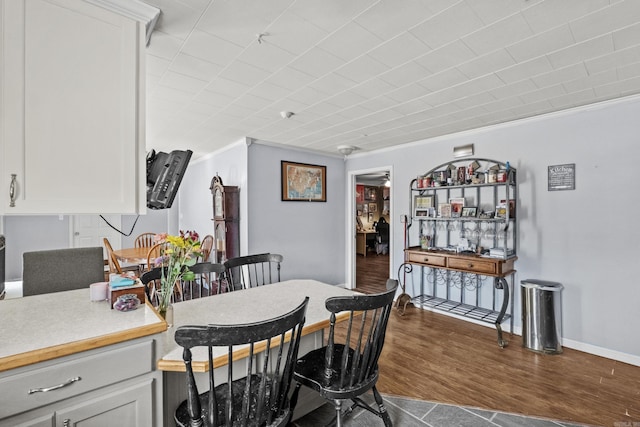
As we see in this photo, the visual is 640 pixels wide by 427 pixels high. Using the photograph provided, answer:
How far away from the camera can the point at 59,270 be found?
221cm

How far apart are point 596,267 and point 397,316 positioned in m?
2.09

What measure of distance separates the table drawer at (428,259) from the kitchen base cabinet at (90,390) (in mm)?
3055

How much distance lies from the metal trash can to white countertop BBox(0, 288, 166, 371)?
3278 mm

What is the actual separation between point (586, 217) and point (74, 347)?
156 inches

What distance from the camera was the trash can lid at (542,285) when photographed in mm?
2943

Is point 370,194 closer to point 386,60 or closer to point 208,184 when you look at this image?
point 208,184

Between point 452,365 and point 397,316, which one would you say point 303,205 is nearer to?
point 397,316

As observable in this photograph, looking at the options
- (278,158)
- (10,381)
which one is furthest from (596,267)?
(10,381)

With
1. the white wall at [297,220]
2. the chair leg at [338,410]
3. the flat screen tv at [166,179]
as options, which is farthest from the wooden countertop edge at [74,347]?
the white wall at [297,220]

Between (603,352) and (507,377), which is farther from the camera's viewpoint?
(603,352)

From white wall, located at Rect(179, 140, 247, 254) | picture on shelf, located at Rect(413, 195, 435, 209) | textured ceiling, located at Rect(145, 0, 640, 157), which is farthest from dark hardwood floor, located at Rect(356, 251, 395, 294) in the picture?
textured ceiling, located at Rect(145, 0, 640, 157)

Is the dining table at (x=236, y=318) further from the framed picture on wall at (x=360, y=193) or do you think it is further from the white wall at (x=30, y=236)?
the framed picture on wall at (x=360, y=193)

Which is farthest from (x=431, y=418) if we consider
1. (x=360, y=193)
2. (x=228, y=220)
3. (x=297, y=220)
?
(x=360, y=193)

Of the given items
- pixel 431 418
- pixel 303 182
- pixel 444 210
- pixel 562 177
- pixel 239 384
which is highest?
pixel 303 182
